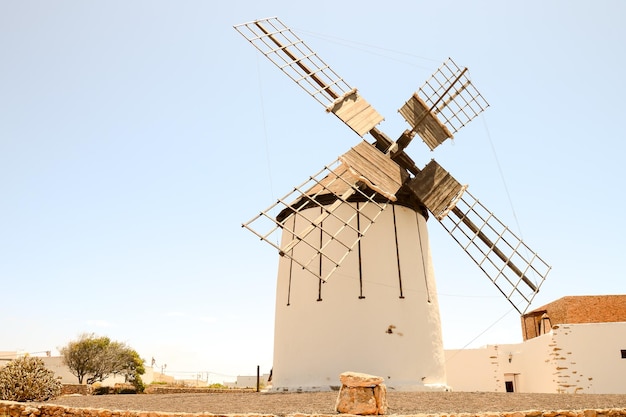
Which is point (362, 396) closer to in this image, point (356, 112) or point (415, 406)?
point (415, 406)

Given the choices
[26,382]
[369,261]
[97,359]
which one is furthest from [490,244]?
[97,359]

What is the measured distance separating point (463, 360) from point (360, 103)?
12786 mm

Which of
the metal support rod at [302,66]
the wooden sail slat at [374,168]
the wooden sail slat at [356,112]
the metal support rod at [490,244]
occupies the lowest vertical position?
the metal support rod at [490,244]

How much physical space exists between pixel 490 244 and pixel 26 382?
11300 mm

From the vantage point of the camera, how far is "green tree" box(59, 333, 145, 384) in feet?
92.3

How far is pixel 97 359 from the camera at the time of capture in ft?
93.1

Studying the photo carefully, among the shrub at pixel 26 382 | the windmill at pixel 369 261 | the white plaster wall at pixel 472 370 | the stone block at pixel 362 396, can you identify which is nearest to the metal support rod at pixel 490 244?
the windmill at pixel 369 261

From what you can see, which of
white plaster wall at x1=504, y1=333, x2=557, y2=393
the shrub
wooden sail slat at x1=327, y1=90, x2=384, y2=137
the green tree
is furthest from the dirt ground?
the green tree

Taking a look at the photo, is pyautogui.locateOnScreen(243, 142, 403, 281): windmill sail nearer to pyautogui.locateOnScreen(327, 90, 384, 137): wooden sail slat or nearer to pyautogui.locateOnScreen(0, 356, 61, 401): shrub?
pyautogui.locateOnScreen(327, 90, 384, 137): wooden sail slat

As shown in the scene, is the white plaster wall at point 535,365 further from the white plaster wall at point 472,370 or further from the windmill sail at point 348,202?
the windmill sail at point 348,202

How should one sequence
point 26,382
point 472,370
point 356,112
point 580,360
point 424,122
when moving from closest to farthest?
point 26,382
point 356,112
point 424,122
point 580,360
point 472,370

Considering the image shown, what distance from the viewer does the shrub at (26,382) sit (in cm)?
895

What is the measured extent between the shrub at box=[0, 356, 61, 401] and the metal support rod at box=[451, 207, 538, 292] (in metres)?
10.4

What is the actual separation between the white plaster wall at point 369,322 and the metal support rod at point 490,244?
150cm
